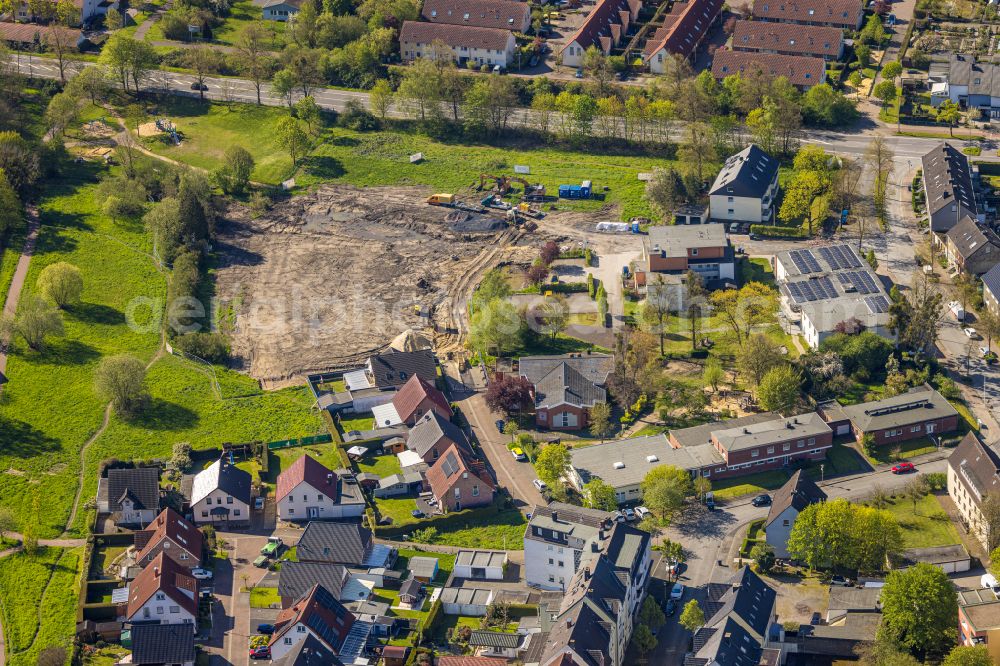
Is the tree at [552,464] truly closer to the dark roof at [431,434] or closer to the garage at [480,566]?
the dark roof at [431,434]

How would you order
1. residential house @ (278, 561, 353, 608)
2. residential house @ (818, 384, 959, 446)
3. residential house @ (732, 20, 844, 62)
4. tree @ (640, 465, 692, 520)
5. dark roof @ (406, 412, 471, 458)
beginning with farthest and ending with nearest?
residential house @ (732, 20, 844, 62)
residential house @ (818, 384, 959, 446)
dark roof @ (406, 412, 471, 458)
tree @ (640, 465, 692, 520)
residential house @ (278, 561, 353, 608)

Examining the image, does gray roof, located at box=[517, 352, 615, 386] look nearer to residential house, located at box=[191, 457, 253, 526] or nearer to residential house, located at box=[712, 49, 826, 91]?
residential house, located at box=[191, 457, 253, 526]

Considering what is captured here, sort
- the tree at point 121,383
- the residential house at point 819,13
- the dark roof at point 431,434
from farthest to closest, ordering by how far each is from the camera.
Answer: the residential house at point 819,13
the tree at point 121,383
the dark roof at point 431,434

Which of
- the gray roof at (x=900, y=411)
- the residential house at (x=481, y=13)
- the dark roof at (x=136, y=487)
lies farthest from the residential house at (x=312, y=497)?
the residential house at (x=481, y=13)

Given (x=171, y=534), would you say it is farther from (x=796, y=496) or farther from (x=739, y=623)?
(x=796, y=496)

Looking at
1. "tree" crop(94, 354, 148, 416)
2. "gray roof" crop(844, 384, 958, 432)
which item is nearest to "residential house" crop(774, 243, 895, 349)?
"gray roof" crop(844, 384, 958, 432)

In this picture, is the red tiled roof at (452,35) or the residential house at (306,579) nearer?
the residential house at (306,579)
